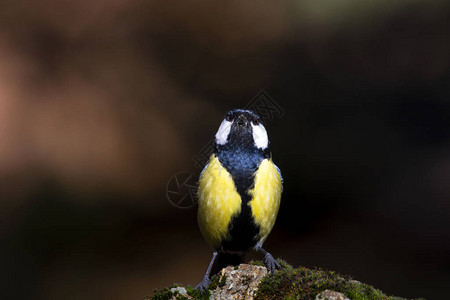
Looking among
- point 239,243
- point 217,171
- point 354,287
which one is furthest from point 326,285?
point 217,171

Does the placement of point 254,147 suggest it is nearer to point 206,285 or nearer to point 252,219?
point 252,219

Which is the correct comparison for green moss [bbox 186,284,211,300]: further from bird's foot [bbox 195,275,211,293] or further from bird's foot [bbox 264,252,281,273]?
bird's foot [bbox 264,252,281,273]

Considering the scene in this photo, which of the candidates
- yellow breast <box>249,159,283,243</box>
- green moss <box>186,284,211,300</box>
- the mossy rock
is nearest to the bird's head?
yellow breast <box>249,159,283,243</box>

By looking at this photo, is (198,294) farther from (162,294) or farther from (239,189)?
(239,189)

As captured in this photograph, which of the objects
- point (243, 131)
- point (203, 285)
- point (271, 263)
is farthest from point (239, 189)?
point (203, 285)

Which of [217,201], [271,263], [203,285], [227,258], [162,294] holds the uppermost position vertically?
[217,201]

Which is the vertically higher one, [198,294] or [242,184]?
[242,184]
